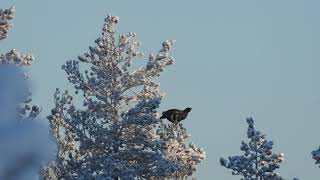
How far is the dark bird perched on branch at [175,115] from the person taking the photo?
30.0 meters

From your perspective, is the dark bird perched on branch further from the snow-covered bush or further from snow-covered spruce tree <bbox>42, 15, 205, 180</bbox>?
the snow-covered bush

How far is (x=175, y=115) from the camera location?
30172 mm

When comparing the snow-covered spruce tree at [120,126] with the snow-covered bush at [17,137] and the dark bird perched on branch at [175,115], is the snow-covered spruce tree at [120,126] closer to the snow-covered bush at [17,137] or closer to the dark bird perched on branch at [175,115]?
the dark bird perched on branch at [175,115]

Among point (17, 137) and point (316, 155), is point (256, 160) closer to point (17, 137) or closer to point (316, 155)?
point (316, 155)

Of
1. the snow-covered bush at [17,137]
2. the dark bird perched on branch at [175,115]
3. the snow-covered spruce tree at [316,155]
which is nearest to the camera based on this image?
the snow-covered bush at [17,137]

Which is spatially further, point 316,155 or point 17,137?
point 316,155

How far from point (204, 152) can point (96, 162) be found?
574 cm

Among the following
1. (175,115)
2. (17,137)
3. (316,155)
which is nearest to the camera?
(17,137)

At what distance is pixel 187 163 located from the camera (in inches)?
1266

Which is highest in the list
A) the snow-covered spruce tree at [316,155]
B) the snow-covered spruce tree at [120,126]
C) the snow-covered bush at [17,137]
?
the snow-covered spruce tree at [120,126]

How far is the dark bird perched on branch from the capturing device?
30.0m

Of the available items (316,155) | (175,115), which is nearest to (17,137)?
(316,155)

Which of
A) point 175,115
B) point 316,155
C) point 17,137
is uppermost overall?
point 175,115

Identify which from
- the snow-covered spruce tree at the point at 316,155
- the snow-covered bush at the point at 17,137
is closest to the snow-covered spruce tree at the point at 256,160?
the snow-covered spruce tree at the point at 316,155
